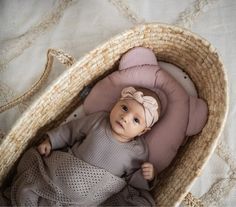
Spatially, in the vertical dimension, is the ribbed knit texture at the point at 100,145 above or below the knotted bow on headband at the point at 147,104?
below

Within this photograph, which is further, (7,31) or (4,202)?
(7,31)

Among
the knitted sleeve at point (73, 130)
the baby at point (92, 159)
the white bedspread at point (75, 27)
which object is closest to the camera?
the baby at point (92, 159)

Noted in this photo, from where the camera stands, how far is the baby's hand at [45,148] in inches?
51.9

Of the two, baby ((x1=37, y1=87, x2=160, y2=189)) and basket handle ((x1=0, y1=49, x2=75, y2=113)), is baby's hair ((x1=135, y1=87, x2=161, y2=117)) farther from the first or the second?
basket handle ((x1=0, y1=49, x2=75, y2=113))

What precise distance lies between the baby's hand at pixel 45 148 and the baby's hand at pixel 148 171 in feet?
1.03

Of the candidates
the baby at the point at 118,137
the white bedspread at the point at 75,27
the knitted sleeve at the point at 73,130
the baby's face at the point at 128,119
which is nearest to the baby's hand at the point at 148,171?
the baby at the point at 118,137

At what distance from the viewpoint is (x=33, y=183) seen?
1.23 meters

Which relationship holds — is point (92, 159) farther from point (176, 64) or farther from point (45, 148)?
point (176, 64)

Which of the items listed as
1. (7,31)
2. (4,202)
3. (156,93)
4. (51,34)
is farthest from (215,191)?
(7,31)

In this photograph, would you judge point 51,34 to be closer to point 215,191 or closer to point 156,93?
point 156,93

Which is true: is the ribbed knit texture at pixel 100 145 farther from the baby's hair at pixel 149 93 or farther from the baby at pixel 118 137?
the baby's hair at pixel 149 93

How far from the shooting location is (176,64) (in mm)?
1501

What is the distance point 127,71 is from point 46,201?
53 centimetres

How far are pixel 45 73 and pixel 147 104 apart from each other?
0.40 meters
